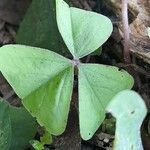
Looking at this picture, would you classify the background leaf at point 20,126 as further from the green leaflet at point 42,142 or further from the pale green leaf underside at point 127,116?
the pale green leaf underside at point 127,116

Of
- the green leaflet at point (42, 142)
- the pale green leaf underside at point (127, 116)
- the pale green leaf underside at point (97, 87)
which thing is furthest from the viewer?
the green leaflet at point (42, 142)

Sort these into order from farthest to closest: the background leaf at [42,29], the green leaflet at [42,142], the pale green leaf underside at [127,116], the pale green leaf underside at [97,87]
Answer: the background leaf at [42,29] → the green leaflet at [42,142] → the pale green leaf underside at [97,87] → the pale green leaf underside at [127,116]

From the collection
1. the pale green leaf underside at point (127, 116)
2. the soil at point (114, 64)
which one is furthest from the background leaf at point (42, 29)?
the pale green leaf underside at point (127, 116)

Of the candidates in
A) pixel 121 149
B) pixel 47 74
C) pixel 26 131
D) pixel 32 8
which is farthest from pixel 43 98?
pixel 32 8

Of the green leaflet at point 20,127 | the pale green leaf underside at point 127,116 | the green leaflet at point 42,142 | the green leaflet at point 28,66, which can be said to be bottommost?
the green leaflet at point 42,142

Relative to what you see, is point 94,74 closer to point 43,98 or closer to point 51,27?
point 43,98

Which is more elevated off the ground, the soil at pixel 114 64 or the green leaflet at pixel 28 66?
the green leaflet at pixel 28 66
